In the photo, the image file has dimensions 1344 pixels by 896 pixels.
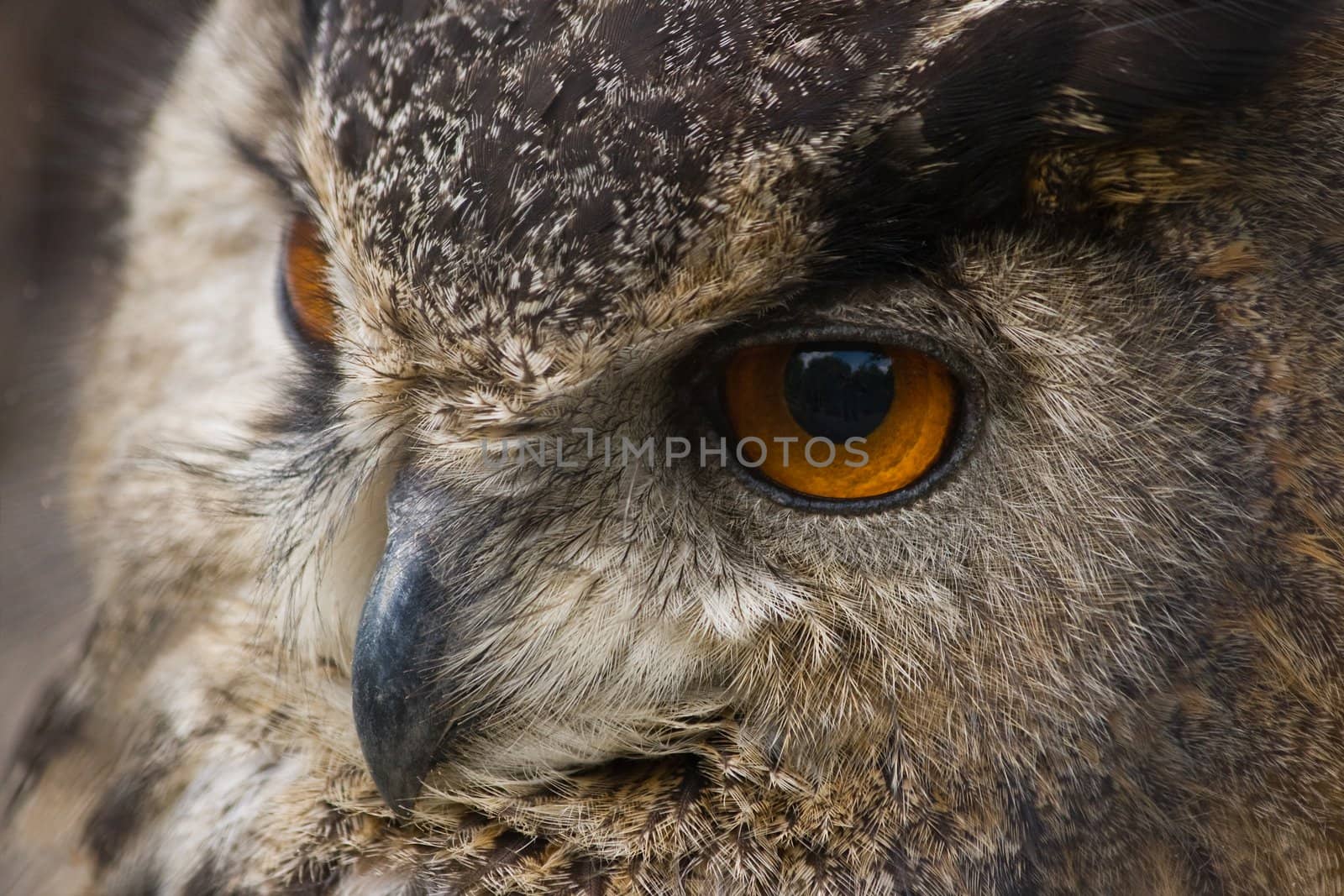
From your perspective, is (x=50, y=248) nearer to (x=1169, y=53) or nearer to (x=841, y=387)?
(x=841, y=387)

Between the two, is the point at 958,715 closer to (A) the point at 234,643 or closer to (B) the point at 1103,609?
(B) the point at 1103,609

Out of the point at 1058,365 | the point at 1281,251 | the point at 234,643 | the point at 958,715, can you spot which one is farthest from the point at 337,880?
the point at 1281,251

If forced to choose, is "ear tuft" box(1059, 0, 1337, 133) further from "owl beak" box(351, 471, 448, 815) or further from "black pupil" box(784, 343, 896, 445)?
"owl beak" box(351, 471, 448, 815)

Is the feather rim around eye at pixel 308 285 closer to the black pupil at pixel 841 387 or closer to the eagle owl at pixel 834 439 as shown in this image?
the eagle owl at pixel 834 439

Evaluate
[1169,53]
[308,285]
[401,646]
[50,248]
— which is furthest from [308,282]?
[50,248]

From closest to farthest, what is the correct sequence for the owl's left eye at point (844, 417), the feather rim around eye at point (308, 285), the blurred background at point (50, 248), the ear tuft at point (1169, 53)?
the ear tuft at point (1169, 53) → the owl's left eye at point (844, 417) → the feather rim around eye at point (308, 285) → the blurred background at point (50, 248)

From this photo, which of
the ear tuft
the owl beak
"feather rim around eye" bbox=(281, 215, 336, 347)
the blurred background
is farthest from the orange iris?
the blurred background

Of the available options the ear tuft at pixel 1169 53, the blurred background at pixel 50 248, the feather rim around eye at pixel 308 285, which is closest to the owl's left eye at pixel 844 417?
the ear tuft at pixel 1169 53
